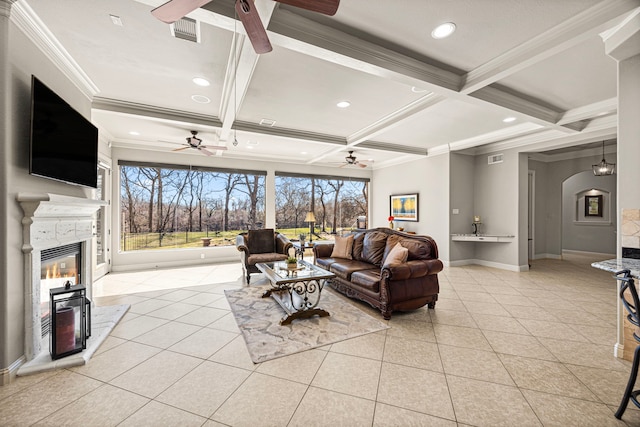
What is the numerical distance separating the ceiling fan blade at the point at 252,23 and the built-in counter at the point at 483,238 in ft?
19.0

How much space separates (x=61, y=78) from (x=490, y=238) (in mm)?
7408

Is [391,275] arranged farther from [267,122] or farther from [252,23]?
[267,122]

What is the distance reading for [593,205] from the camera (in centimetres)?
789

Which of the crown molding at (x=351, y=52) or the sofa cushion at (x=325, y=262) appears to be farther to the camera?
the sofa cushion at (x=325, y=262)

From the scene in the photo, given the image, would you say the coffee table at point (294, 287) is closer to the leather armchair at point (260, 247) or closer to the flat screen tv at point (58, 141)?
the leather armchair at point (260, 247)

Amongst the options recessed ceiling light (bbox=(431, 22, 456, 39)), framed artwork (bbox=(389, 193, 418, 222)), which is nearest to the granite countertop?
recessed ceiling light (bbox=(431, 22, 456, 39))

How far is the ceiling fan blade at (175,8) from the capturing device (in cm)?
144

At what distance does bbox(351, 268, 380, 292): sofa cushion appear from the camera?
334 centimetres

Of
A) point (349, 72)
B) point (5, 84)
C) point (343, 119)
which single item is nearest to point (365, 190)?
point (343, 119)

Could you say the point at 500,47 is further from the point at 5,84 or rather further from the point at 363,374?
the point at 5,84

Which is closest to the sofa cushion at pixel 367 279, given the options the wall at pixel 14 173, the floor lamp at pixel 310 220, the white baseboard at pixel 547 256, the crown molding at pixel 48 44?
the wall at pixel 14 173

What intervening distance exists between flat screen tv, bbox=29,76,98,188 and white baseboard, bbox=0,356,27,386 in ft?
5.05

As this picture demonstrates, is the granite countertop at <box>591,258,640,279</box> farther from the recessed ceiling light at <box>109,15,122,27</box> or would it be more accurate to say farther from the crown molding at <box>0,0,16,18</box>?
the crown molding at <box>0,0,16,18</box>

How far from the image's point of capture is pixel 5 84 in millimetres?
1994
